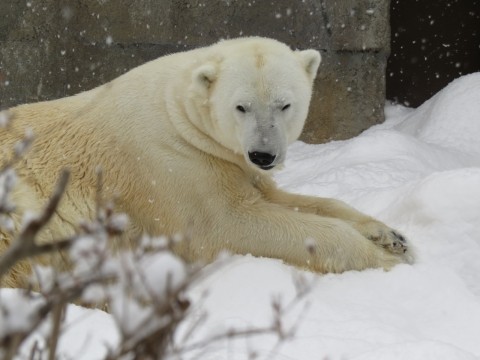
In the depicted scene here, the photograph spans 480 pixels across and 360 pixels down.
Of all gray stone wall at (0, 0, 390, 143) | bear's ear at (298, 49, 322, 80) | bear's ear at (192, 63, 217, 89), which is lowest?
gray stone wall at (0, 0, 390, 143)

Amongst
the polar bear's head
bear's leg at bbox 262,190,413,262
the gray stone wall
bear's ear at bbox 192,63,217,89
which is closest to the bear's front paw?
bear's leg at bbox 262,190,413,262

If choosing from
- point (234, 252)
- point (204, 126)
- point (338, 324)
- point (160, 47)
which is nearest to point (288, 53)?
point (204, 126)

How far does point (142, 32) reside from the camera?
5.79 m

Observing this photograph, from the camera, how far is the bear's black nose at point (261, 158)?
3.13m

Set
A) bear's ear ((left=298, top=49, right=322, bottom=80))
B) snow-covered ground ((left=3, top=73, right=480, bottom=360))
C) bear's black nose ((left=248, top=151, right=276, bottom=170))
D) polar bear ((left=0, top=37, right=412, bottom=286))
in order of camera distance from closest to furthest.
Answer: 1. snow-covered ground ((left=3, top=73, right=480, bottom=360))
2. bear's black nose ((left=248, top=151, right=276, bottom=170))
3. polar bear ((left=0, top=37, right=412, bottom=286))
4. bear's ear ((left=298, top=49, right=322, bottom=80))

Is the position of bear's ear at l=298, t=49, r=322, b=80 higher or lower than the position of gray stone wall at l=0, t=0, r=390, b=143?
higher

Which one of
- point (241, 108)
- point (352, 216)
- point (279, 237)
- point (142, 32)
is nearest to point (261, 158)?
point (241, 108)

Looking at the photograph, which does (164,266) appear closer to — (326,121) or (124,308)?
(124,308)

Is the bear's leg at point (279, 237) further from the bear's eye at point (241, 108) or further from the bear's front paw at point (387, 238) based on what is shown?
the bear's eye at point (241, 108)

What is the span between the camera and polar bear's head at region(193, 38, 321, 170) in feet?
10.4

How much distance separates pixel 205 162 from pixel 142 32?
8.77 feet

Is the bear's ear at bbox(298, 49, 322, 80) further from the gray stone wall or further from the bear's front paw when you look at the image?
the gray stone wall

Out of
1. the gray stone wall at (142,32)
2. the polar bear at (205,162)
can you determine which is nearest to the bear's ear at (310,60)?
the polar bear at (205,162)

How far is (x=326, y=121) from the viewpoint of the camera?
5.99 metres
